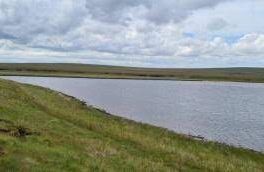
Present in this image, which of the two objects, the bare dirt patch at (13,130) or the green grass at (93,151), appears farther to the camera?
the bare dirt patch at (13,130)

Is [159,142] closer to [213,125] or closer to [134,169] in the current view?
[134,169]

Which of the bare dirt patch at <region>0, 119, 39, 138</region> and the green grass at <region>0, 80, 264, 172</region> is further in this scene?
the bare dirt patch at <region>0, 119, 39, 138</region>

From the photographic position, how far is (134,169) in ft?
64.8

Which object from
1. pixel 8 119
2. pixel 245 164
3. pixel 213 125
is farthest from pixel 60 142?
pixel 213 125

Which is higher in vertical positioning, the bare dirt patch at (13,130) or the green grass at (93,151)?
the bare dirt patch at (13,130)

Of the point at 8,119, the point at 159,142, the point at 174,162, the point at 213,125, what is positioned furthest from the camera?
the point at 213,125

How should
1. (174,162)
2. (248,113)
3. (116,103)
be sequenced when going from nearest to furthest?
(174,162)
(248,113)
(116,103)

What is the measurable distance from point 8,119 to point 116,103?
52.2 m

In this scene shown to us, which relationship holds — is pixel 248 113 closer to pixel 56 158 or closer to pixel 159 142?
pixel 159 142

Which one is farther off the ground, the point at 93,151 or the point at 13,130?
the point at 13,130

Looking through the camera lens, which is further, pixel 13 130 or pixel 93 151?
pixel 13 130

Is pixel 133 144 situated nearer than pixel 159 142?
Yes

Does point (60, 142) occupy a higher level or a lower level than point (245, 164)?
higher

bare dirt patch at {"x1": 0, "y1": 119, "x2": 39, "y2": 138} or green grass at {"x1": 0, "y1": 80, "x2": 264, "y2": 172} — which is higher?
bare dirt patch at {"x1": 0, "y1": 119, "x2": 39, "y2": 138}
